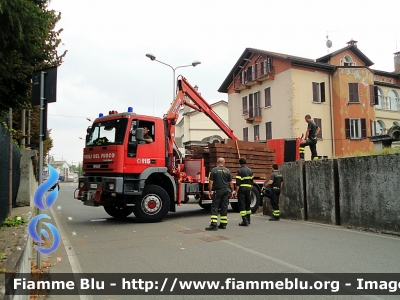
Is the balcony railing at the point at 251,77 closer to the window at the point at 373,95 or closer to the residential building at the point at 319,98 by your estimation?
the residential building at the point at 319,98

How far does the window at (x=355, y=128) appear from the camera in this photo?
3278cm

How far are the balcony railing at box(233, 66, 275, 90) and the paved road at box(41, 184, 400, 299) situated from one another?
2512cm

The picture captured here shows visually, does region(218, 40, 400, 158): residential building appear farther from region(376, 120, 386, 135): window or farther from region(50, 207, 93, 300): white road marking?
region(50, 207, 93, 300): white road marking

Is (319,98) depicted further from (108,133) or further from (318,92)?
(108,133)

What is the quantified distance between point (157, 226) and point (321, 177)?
4694 mm

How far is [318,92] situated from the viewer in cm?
3294

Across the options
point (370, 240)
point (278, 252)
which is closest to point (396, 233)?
point (370, 240)

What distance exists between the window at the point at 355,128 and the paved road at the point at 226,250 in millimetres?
25261

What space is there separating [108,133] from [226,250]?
5.36 m

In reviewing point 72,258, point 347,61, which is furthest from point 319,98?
point 72,258

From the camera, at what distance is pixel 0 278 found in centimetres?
340

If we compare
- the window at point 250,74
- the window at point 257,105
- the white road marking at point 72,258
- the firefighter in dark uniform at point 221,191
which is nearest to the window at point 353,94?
the window at point 257,105

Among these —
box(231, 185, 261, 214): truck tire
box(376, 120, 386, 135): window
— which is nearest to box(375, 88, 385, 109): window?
box(376, 120, 386, 135): window

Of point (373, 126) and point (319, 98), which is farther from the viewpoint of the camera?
point (373, 126)
